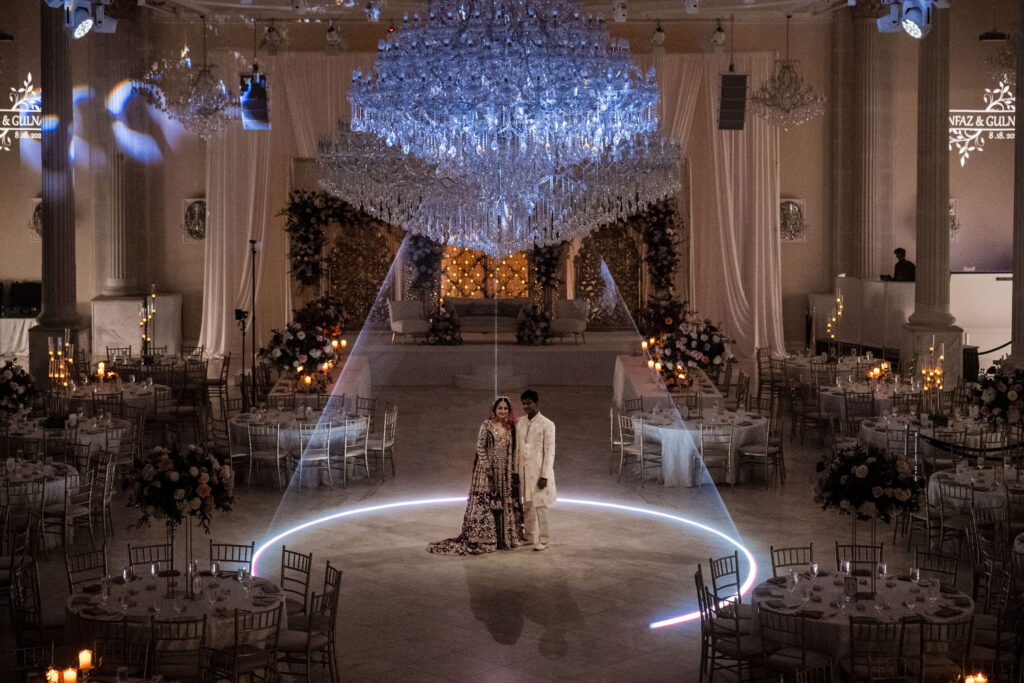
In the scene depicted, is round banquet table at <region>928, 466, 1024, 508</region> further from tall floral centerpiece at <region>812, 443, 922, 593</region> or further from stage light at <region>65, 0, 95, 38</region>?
stage light at <region>65, 0, 95, 38</region>

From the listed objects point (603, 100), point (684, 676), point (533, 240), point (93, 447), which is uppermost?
point (603, 100)

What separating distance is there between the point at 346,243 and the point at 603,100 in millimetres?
13498

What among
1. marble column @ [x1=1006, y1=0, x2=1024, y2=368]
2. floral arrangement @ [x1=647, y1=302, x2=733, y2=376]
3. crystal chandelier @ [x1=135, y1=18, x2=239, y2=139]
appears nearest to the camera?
marble column @ [x1=1006, y1=0, x2=1024, y2=368]

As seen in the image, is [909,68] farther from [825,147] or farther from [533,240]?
[533,240]

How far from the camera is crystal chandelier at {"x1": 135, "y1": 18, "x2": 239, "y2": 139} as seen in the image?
19391 mm

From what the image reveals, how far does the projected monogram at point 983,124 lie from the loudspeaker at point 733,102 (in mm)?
4911

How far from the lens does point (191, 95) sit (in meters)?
A: 19.4

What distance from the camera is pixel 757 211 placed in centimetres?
2298

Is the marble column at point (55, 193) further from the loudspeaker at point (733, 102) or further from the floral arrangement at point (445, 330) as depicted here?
the loudspeaker at point (733, 102)

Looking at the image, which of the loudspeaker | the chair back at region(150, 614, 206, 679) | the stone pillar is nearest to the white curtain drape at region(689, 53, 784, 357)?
the loudspeaker

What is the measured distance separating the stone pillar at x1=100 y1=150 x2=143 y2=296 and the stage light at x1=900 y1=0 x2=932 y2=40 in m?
13.3

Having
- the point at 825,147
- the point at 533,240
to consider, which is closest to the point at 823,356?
the point at 533,240

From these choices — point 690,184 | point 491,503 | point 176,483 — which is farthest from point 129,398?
point 690,184

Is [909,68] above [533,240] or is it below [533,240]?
above
